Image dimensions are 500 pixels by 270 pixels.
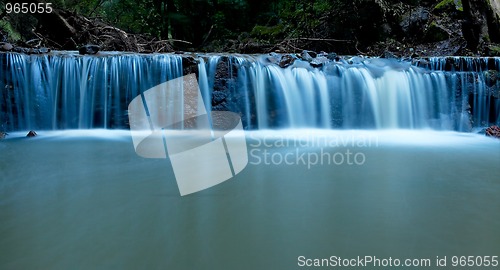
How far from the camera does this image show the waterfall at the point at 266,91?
305 inches

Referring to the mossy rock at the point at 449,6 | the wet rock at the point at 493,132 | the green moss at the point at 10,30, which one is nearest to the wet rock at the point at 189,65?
the wet rock at the point at 493,132

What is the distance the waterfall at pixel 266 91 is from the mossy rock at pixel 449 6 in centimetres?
477

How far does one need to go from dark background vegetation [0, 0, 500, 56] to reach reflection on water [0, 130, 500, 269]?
6.39m

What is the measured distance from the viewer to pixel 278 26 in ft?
46.5

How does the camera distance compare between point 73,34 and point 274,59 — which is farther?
point 73,34

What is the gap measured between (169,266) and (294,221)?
1.08m

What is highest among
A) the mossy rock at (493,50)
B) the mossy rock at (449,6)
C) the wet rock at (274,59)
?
the mossy rock at (449,6)

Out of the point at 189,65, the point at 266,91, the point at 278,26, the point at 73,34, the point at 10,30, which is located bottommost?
the point at 266,91

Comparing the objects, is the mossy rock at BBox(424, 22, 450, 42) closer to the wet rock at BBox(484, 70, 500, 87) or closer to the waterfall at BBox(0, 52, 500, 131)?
the waterfall at BBox(0, 52, 500, 131)

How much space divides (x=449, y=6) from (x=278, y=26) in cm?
585

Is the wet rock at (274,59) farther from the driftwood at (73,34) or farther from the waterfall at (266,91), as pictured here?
the driftwood at (73,34)
